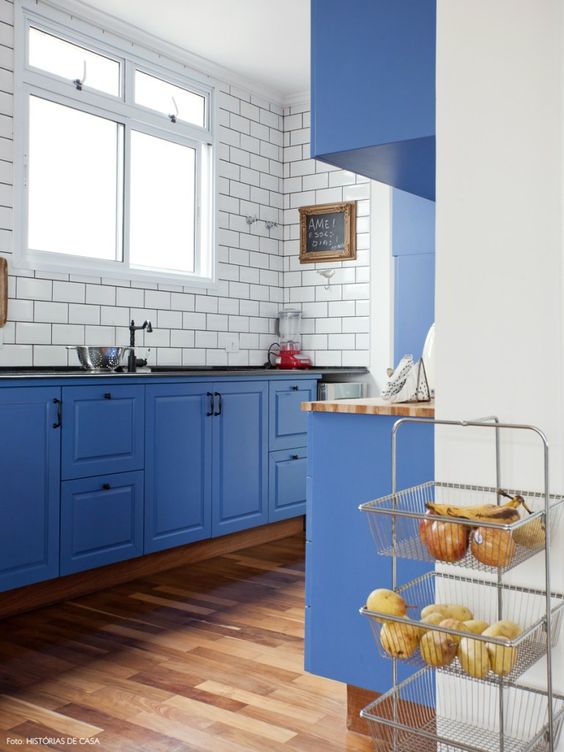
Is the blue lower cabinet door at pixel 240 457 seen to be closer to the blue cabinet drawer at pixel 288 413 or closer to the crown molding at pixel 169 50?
the blue cabinet drawer at pixel 288 413

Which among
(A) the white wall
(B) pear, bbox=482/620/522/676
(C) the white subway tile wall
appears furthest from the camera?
(C) the white subway tile wall

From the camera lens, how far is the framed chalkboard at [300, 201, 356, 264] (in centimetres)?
535

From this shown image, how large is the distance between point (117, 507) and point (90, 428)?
0.40 meters

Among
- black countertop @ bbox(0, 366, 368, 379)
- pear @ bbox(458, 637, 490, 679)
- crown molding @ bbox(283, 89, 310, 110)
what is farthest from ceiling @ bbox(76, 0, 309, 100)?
pear @ bbox(458, 637, 490, 679)

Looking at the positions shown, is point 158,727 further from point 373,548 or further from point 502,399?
point 502,399

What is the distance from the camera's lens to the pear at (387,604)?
5.66 ft

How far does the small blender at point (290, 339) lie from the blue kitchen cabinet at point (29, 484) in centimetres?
227

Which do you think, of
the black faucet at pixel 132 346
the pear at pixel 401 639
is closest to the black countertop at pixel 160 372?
the black faucet at pixel 132 346

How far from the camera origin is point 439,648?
5.40 feet

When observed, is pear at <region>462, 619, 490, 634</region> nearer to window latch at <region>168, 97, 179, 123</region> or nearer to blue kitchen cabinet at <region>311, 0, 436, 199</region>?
blue kitchen cabinet at <region>311, 0, 436, 199</region>

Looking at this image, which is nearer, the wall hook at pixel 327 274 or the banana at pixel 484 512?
the banana at pixel 484 512

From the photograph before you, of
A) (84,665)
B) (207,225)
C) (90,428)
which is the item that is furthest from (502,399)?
(207,225)

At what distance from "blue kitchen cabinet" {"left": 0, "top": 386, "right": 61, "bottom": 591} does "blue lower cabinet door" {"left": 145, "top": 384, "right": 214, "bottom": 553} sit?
1.82ft

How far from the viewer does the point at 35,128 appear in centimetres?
415
